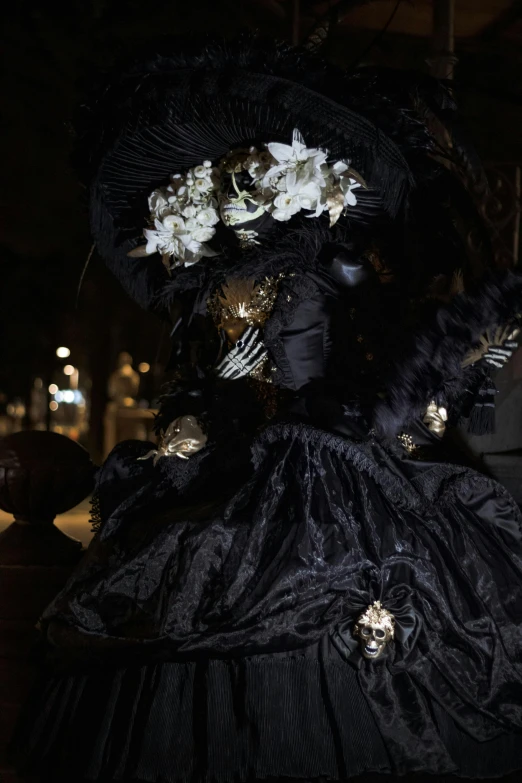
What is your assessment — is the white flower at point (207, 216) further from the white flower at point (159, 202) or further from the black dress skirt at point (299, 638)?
the black dress skirt at point (299, 638)

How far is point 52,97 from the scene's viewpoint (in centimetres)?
445

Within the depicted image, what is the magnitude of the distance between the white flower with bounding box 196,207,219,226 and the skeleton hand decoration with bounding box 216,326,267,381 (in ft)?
1.35

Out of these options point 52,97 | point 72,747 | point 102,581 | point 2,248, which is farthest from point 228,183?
point 2,248

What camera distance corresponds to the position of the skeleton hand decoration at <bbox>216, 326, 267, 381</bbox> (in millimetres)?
2836

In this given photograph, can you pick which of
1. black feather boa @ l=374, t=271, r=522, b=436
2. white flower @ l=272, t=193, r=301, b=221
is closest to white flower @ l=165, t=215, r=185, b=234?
white flower @ l=272, t=193, r=301, b=221

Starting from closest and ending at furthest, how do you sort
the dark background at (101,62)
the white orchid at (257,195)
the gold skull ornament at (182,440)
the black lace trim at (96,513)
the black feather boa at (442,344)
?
1. the black feather boa at (442,344)
2. the white orchid at (257,195)
3. the gold skull ornament at (182,440)
4. the black lace trim at (96,513)
5. the dark background at (101,62)

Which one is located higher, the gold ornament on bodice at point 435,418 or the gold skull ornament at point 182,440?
the gold ornament on bodice at point 435,418

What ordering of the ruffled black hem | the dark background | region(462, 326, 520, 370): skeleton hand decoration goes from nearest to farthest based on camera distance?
the ruffled black hem
region(462, 326, 520, 370): skeleton hand decoration
the dark background

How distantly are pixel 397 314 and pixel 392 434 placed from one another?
0.41 m

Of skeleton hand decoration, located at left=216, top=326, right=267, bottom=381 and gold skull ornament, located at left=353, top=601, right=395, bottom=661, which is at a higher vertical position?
skeleton hand decoration, located at left=216, top=326, right=267, bottom=381

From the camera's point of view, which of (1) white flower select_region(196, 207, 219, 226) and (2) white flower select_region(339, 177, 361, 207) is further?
(1) white flower select_region(196, 207, 219, 226)

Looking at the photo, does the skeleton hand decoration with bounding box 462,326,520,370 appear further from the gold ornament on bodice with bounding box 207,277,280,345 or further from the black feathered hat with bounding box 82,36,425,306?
the gold ornament on bodice with bounding box 207,277,280,345

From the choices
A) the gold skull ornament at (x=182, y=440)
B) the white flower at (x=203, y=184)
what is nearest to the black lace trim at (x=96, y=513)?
the gold skull ornament at (x=182, y=440)

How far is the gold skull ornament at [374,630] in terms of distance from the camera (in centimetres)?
218
